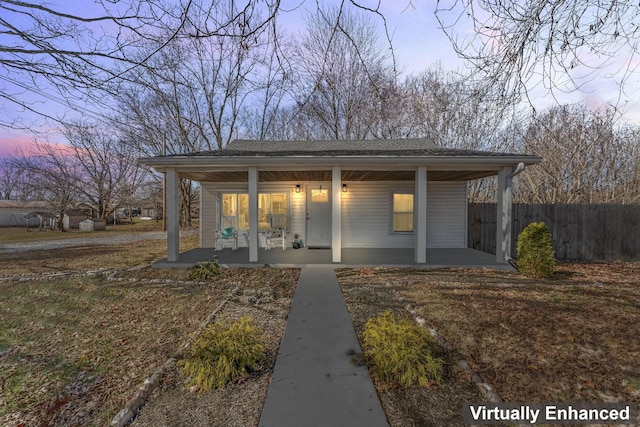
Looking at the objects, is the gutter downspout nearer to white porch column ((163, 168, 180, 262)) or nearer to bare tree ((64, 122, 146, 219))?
white porch column ((163, 168, 180, 262))

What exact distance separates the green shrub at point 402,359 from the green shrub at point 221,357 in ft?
3.65

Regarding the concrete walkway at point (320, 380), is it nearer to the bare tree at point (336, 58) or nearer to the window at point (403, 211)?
the bare tree at point (336, 58)

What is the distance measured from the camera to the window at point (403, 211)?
32.8 ft

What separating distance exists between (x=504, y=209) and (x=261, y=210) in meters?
7.16

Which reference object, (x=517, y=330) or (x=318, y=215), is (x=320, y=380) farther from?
(x=318, y=215)

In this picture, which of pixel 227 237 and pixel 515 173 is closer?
pixel 515 173

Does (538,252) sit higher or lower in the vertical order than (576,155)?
lower

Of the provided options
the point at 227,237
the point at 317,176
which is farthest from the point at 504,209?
the point at 227,237

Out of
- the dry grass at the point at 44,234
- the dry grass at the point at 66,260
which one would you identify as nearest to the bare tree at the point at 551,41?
the dry grass at the point at 66,260

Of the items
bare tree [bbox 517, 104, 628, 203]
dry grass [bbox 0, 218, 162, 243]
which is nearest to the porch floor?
bare tree [bbox 517, 104, 628, 203]

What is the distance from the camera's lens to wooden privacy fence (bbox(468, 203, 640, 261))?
8703mm

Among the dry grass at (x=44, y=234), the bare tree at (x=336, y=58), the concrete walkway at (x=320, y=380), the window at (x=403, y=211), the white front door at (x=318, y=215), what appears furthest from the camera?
the dry grass at (x=44, y=234)

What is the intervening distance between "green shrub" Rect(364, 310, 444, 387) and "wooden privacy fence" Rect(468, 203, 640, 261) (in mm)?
7921

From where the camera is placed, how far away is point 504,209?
7105 millimetres
